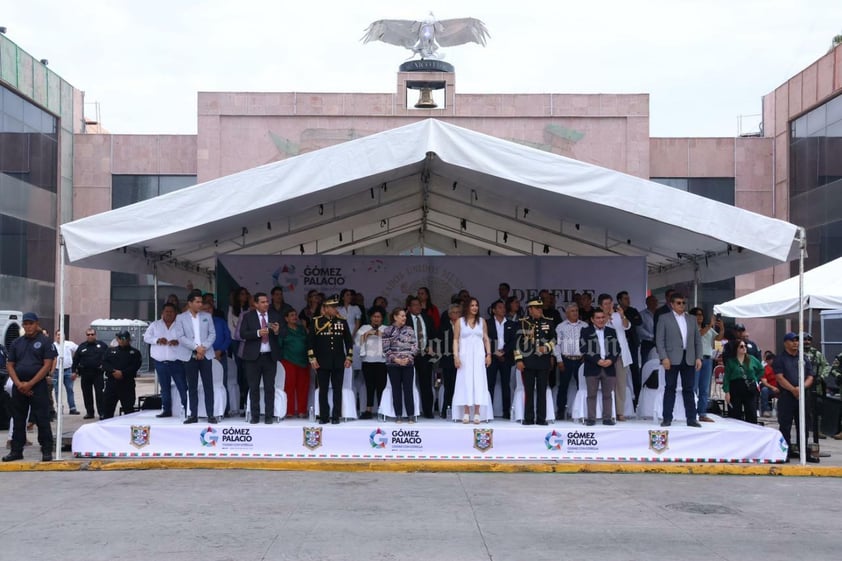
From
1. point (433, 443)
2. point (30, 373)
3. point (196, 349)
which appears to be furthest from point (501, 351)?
point (30, 373)

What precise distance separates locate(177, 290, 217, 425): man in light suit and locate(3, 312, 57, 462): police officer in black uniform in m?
1.53

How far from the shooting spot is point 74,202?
3544cm

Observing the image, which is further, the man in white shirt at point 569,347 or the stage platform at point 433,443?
the man in white shirt at point 569,347

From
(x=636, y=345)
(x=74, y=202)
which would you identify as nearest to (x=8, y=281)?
(x=74, y=202)

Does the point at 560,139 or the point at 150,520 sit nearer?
the point at 150,520

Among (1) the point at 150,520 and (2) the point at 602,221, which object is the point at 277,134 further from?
(1) the point at 150,520

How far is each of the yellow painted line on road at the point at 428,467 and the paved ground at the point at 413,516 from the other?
243 mm

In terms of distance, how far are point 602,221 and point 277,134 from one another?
2193cm

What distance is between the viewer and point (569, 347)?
1125 centimetres

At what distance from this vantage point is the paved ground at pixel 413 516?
6.19 meters

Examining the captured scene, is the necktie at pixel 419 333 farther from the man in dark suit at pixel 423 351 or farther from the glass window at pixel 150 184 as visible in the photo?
the glass window at pixel 150 184

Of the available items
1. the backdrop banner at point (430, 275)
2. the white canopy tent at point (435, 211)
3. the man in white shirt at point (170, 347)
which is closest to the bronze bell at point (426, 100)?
the white canopy tent at point (435, 211)

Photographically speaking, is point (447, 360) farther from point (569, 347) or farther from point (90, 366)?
point (90, 366)

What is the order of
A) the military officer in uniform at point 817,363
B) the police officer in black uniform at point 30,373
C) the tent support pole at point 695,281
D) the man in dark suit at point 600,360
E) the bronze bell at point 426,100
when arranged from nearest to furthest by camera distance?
the police officer in black uniform at point 30,373 → the man in dark suit at point 600,360 → the military officer in uniform at point 817,363 → the tent support pole at point 695,281 → the bronze bell at point 426,100
